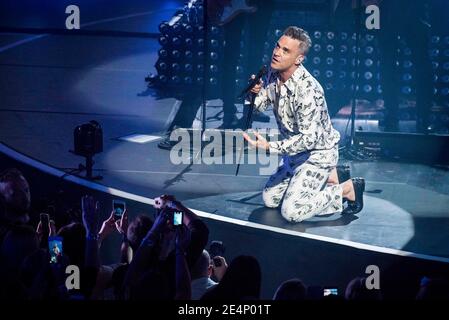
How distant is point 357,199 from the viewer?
5.76 metres

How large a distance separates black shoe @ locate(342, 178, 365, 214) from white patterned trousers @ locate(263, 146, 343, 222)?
0.07 metres

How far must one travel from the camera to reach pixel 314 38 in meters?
8.33

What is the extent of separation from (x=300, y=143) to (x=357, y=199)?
0.61 meters

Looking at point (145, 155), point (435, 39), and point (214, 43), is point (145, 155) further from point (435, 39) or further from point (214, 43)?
point (435, 39)

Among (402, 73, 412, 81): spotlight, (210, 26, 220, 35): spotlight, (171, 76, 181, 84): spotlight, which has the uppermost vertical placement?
(210, 26, 220, 35): spotlight

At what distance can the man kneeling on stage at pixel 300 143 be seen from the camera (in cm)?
548

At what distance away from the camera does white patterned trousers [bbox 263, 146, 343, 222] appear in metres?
5.58

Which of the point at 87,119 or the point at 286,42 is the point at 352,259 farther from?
the point at 87,119

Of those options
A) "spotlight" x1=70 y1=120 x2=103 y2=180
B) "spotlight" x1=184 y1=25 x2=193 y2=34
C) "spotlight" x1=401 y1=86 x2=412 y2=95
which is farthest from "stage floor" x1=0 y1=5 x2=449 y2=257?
"spotlight" x1=184 y1=25 x2=193 y2=34

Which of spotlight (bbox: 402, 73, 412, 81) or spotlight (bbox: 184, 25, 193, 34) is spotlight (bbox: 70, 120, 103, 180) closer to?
spotlight (bbox: 184, 25, 193, 34)

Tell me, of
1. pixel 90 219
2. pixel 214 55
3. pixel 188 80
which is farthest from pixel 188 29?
pixel 90 219

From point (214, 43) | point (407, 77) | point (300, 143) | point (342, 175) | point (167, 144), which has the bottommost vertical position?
point (342, 175)
